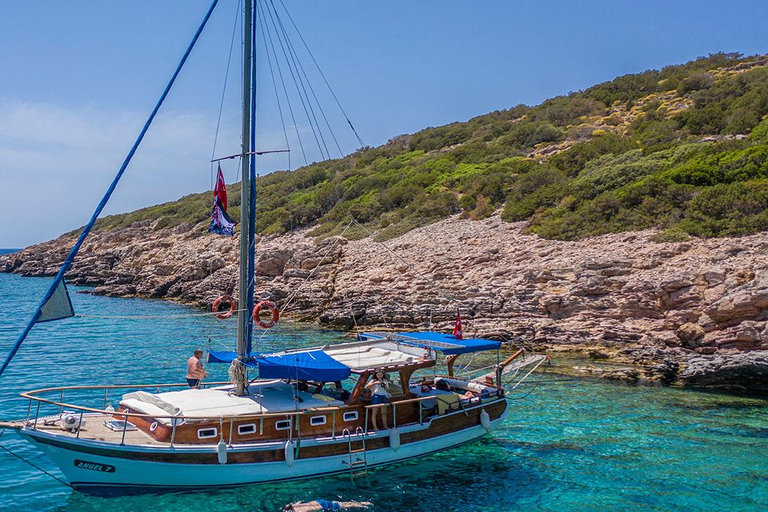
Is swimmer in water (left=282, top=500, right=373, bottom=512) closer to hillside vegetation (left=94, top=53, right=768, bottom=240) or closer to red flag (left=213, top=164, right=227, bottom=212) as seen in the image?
red flag (left=213, top=164, right=227, bottom=212)

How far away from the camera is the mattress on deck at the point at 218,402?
12.7 meters

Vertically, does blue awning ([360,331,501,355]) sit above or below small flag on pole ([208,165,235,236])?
below

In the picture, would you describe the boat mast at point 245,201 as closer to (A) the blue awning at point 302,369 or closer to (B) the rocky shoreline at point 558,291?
(A) the blue awning at point 302,369

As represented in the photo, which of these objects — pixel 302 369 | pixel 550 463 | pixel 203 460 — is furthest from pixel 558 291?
pixel 203 460

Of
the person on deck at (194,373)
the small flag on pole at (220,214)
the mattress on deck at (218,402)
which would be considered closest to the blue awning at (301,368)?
the mattress on deck at (218,402)

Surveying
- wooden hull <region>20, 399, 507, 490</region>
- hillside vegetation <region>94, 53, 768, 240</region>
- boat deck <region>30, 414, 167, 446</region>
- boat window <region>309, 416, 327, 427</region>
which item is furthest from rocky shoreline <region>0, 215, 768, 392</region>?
boat deck <region>30, 414, 167, 446</region>

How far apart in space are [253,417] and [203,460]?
129cm

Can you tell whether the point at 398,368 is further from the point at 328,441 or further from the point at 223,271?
the point at 223,271

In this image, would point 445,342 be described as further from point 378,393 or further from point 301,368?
point 301,368

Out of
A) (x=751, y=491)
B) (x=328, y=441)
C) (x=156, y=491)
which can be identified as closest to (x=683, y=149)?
(x=751, y=491)

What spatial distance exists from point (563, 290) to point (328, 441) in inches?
661

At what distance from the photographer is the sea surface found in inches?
481

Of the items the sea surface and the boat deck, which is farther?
the sea surface

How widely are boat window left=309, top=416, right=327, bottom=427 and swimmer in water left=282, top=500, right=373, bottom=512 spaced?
1.80 m
